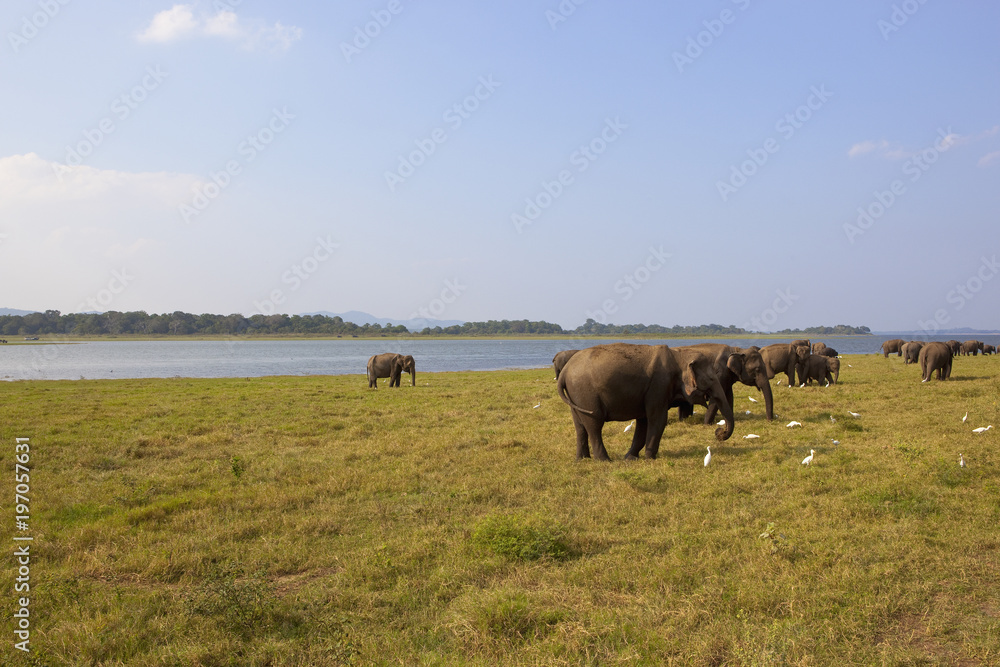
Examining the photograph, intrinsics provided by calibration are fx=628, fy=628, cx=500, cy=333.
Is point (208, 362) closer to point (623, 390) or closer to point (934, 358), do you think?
point (934, 358)

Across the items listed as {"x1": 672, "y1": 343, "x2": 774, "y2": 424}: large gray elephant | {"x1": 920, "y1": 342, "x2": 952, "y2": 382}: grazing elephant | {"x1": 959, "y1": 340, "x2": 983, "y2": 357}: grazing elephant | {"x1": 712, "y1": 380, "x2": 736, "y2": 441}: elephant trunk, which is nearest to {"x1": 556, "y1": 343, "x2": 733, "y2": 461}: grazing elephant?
{"x1": 712, "y1": 380, "x2": 736, "y2": 441}: elephant trunk

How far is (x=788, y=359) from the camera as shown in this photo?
89.5ft

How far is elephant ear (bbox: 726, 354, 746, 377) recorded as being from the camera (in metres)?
16.9

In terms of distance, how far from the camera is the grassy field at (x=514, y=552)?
5.03m

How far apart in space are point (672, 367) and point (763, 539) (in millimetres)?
5605

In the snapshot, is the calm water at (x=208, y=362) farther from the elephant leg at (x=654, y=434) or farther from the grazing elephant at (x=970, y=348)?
the elephant leg at (x=654, y=434)

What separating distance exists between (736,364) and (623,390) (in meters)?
6.52

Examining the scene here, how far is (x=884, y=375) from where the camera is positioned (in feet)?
107

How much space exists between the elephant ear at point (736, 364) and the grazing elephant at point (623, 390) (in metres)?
4.58

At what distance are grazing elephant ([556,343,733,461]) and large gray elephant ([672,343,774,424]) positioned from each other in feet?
12.1

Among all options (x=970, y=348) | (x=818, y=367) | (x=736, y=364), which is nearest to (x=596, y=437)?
(x=736, y=364)

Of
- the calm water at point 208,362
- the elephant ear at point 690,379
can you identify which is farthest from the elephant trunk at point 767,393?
the calm water at point 208,362

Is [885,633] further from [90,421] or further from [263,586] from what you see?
[90,421]

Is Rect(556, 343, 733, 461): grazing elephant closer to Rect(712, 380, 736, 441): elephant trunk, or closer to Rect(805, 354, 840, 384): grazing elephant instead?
Rect(712, 380, 736, 441): elephant trunk
